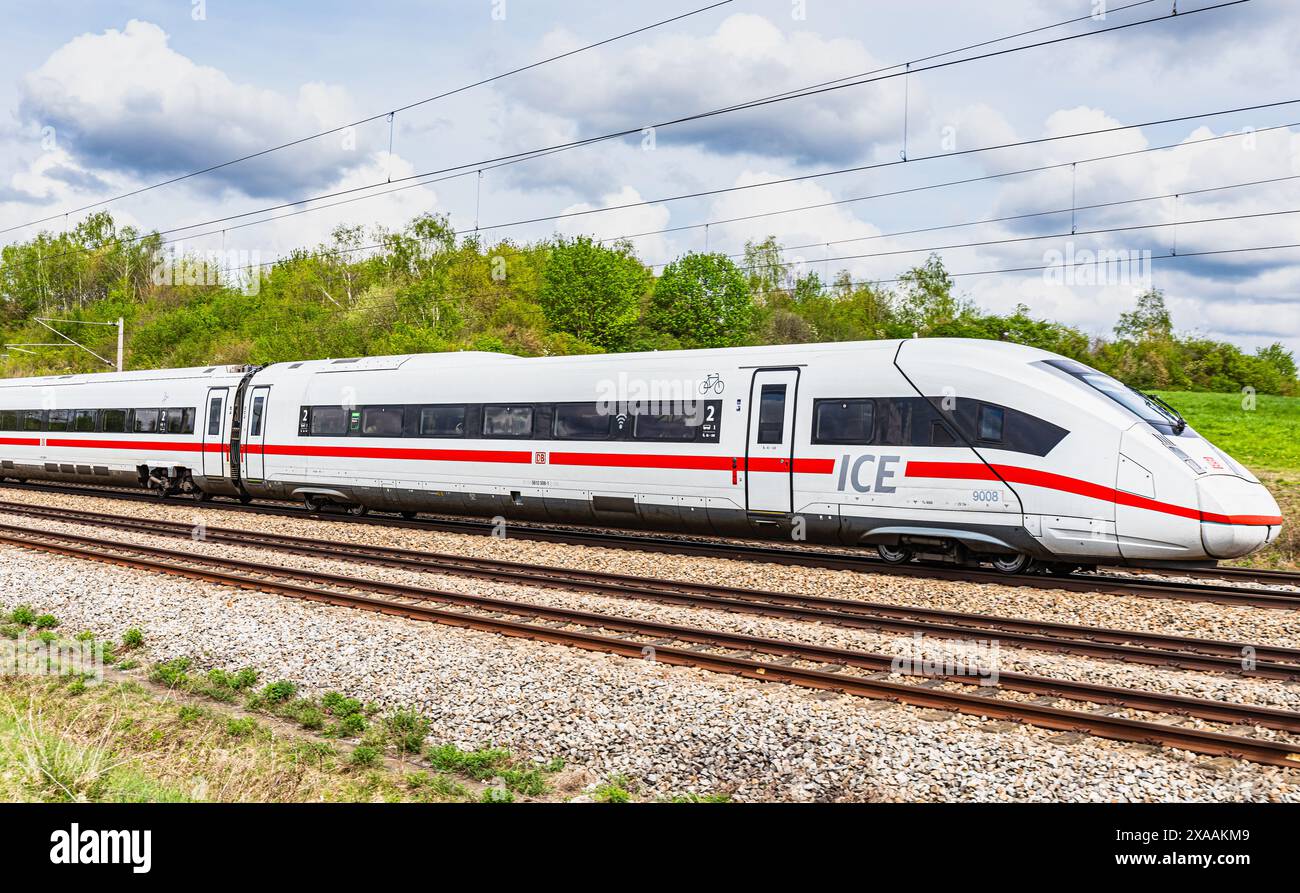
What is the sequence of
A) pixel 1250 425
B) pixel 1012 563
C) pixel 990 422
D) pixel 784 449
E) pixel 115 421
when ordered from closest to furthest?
pixel 990 422
pixel 1012 563
pixel 784 449
pixel 115 421
pixel 1250 425

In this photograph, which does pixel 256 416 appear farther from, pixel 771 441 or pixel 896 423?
pixel 896 423

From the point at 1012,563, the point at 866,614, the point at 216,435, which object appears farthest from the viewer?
the point at 216,435

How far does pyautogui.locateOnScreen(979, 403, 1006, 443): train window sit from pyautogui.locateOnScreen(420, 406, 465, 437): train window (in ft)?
32.0

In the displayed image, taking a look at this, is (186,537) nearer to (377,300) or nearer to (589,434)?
(589,434)

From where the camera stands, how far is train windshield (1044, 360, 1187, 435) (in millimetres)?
12195

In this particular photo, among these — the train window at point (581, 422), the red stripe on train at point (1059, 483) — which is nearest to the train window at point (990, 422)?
the red stripe on train at point (1059, 483)

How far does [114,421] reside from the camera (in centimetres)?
2561

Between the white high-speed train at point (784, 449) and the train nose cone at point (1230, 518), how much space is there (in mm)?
25

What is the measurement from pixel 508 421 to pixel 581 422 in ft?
5.81

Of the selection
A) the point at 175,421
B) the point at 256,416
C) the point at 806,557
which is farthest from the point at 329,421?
the point at 806,557

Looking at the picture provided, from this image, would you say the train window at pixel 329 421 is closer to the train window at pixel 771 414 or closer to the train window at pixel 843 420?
the train window at pixel 771 414

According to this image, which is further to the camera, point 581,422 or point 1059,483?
point 581,422

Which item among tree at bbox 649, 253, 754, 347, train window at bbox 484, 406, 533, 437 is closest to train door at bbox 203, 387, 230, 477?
train window at bbox 484, 406, 533, 437

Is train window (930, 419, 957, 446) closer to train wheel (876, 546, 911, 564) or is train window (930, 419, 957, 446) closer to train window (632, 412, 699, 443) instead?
train wheel (876, 546, 911, 564)
